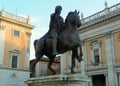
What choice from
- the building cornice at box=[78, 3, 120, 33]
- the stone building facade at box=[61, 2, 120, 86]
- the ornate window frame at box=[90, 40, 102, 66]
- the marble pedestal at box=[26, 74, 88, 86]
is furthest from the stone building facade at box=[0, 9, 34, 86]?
the marble pedestal at box=[26, 74, 88, 86]

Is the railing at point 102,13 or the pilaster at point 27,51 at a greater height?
the railing at point 102,13

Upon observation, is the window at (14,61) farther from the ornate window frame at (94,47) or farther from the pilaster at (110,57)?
the pilaster at (110,57)

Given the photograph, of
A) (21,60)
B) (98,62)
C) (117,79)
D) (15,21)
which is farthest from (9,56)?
(117,79)

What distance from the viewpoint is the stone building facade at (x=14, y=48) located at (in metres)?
26.6

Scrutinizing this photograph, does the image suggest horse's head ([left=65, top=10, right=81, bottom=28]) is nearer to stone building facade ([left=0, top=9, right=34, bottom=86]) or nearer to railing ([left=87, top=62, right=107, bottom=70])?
railing ([left=87, top=62, right=107, bottom=70])

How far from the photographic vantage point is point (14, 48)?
28.1m

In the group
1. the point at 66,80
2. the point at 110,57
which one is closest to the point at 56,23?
the point at 66,80

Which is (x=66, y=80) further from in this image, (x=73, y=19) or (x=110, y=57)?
(x=110, y=57)

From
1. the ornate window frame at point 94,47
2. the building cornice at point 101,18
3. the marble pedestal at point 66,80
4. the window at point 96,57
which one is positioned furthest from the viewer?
the window at point 96,57

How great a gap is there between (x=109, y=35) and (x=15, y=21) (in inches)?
482

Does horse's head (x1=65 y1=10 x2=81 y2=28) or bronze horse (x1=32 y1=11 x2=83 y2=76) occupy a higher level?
horse's head (x1=65 y1=10 x2=81 y2=28)

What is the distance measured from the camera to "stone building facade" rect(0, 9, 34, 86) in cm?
2662

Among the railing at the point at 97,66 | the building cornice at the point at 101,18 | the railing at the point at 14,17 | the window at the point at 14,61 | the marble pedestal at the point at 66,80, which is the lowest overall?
the marble pedestal at the point at 66,80

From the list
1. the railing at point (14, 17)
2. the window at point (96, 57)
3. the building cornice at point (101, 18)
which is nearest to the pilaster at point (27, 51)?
the railing at point (14, 17)
